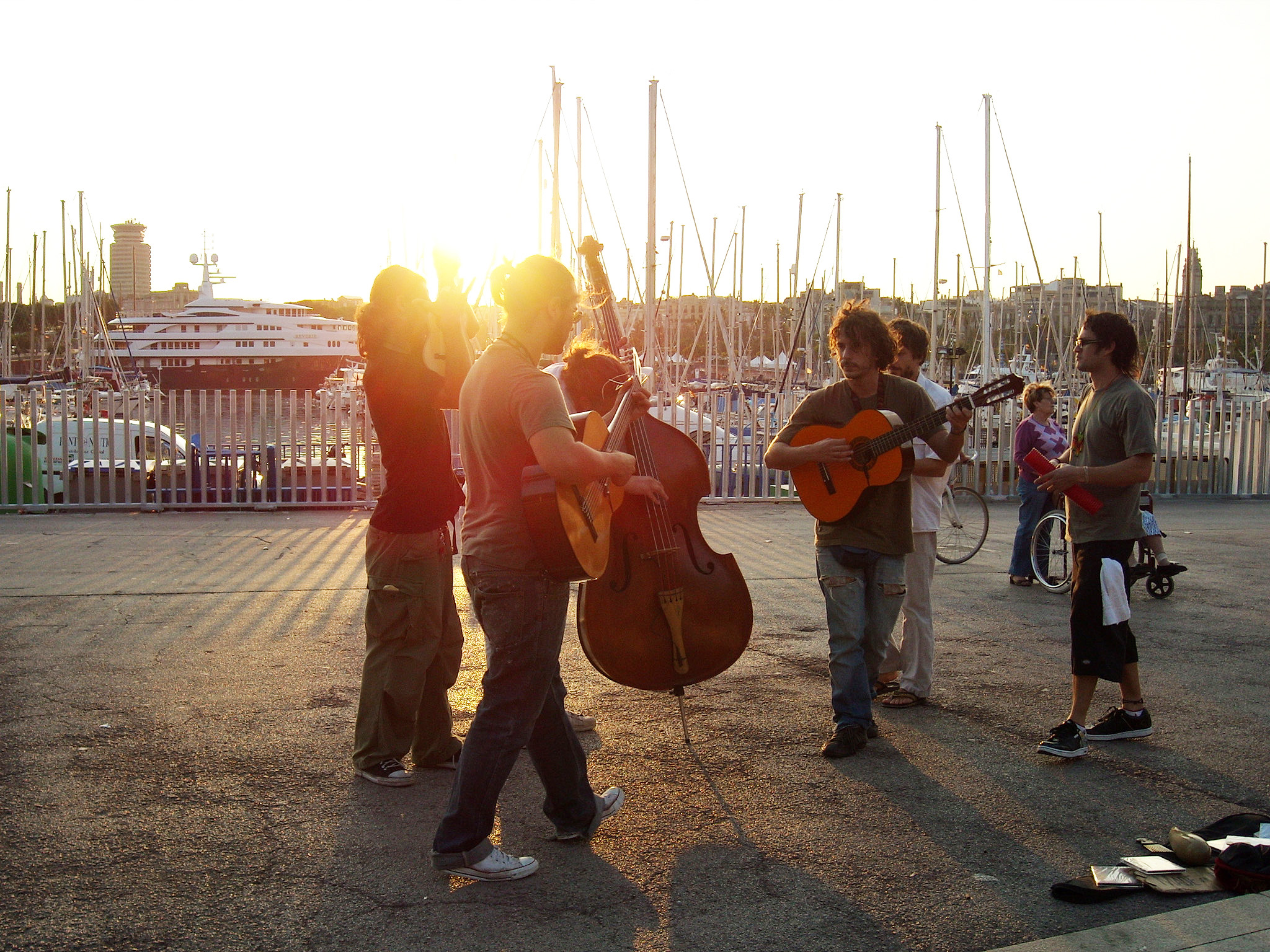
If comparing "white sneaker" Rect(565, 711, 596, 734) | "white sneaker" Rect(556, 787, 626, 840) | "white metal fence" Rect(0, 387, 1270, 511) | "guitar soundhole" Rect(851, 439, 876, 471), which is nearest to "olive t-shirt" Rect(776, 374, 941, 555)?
"guitar soundhole" Rect(851, 439, 876, 471)

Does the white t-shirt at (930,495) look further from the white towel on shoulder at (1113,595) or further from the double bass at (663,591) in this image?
the double bass at (663,591)

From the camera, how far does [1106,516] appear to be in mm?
4883

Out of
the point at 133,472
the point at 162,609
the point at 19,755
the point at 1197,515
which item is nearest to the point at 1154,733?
the point at 19,755

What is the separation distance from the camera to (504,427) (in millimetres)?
3504

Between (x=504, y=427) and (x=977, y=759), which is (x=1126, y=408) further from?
(x=504, y=427)

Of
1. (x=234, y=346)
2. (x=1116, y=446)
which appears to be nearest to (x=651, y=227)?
(x=1116, y=446)

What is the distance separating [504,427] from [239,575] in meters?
6.66

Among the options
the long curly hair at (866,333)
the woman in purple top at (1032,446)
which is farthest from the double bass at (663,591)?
the woman in purple top at (1032,446)

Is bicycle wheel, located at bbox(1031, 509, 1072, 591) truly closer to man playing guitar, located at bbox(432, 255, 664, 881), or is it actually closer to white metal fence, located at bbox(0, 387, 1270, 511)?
white metal fence, located at bbox(0, 387, 1270, 511)

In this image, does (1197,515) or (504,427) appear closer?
(504,427)

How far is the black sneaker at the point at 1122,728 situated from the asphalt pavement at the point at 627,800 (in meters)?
0.10

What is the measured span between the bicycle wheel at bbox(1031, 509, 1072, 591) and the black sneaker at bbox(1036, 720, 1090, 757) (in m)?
4.32

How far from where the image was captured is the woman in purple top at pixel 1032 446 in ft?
29.6

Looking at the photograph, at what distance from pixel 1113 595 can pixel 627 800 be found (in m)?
2.26
